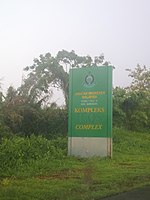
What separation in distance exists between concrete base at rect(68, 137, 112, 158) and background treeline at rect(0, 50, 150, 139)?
10.9 ft

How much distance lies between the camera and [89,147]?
15.2 metres

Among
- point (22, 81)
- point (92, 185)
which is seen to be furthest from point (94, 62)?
point (92, 185)

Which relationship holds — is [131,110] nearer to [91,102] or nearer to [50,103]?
[50,103]

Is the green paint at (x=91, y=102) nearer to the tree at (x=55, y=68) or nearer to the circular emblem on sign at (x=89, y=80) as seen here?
the circular emblem on sign at (x=89, y=80)

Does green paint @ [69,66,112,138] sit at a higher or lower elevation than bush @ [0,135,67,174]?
higher

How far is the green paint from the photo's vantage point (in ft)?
49.5

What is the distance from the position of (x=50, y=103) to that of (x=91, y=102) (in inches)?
270

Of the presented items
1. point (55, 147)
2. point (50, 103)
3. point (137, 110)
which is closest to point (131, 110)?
point (137, 110)

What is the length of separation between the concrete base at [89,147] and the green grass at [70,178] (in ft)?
1.32

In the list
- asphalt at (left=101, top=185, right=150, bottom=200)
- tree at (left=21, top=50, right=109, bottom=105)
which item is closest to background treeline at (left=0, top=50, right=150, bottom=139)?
tree at (left=21, top=50, right=109, bottom=105)

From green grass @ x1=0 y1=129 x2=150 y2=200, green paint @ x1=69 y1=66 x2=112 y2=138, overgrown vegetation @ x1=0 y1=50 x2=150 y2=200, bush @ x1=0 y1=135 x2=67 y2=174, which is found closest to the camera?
green grass @ x1=0 y1=129 x2=150 y2=200

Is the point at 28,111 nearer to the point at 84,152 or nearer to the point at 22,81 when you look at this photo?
the point at 84,152

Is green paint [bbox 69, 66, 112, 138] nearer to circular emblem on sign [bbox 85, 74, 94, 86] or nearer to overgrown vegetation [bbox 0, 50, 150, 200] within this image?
circular emblem on sign [bbox 85, 74, 94, 86]

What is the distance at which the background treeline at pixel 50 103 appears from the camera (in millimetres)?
19000
